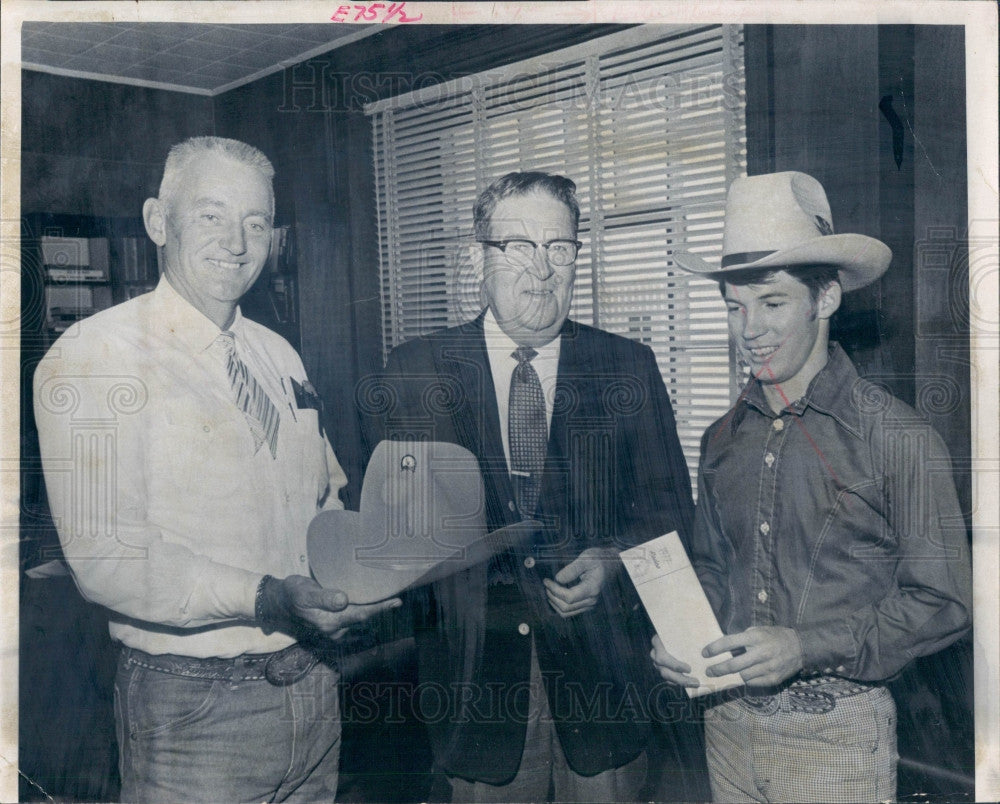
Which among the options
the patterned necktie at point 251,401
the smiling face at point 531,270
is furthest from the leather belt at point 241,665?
the smiling face at point 531,270

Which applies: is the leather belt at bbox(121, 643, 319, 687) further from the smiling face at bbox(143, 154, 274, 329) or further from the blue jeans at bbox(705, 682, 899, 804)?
the blue jeans at bbox(705, 682, 899, 804)

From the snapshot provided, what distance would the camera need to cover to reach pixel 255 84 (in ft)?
7.22

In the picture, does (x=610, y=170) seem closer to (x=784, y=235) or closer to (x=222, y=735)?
(x=784, y=235)

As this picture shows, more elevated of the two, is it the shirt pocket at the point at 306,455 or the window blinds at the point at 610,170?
the window blinds at the point at 610,170

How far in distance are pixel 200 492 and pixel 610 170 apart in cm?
136

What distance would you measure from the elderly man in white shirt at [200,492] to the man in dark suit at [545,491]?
0.31 m

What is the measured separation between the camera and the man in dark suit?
85.1 inches

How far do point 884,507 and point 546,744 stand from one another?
1088mm

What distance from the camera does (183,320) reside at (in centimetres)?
216

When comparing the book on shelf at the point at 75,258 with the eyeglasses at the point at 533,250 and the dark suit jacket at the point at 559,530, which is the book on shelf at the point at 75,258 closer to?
the dark suit jacket at the point at 559,530

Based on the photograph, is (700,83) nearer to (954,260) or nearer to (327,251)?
(954,260)

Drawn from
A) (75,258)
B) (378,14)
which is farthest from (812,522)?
(75,258)

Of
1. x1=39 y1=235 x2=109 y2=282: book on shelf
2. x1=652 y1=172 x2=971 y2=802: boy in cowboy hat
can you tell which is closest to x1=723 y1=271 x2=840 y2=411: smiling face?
x1=652 y1=172 x2=971 y2=802: boy in cowboy hat

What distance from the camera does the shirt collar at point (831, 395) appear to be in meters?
2.12
